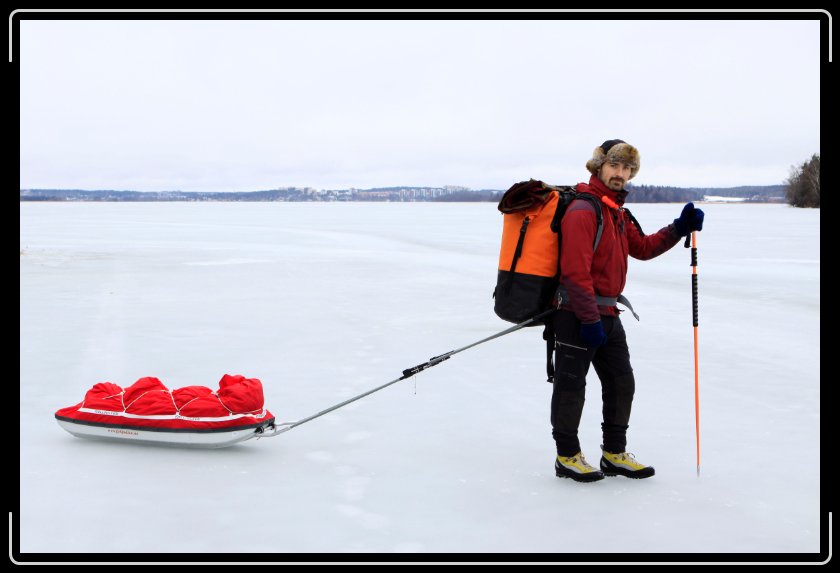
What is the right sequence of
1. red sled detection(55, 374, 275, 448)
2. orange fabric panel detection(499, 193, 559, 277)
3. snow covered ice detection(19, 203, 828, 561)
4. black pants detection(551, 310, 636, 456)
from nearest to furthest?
snow covered ice detection(19, 203, 828, 561) < orange fabric panel detection(499, 193, 559, 277) < black pants detection(551, 310, 636, 456) < red sled detection(55, 374, 275, 448)

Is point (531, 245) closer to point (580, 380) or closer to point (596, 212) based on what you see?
point (596, 212)

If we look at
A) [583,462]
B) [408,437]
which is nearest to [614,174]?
[583,462]

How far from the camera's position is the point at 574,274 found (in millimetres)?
3645

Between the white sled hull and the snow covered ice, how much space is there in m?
0.07

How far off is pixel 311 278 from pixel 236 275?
1297 mm

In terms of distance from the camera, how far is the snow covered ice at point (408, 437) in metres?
3.32

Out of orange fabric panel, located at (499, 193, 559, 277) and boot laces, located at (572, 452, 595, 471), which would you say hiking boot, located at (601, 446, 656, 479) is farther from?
orange fabric panel, located at (499, 193, 559, 277)

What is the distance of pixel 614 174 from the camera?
12.5 ft

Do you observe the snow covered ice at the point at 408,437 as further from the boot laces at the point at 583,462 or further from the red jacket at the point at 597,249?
the red jacket at the point at 597,249

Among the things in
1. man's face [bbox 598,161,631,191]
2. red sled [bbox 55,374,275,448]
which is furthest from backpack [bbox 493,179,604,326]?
red sled [bbox 55,374,275,448]

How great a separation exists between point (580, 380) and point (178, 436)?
2119 mm

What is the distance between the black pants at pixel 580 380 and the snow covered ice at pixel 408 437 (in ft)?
0.79

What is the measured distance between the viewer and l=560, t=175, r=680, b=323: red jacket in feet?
11.9
